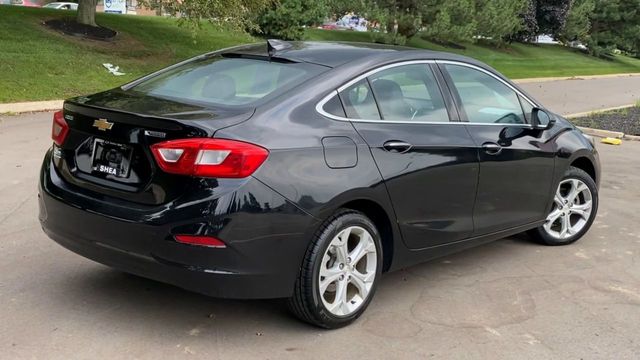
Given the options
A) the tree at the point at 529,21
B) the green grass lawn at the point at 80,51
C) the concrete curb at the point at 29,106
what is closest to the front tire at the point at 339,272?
the concrete curb at the point at 29,106

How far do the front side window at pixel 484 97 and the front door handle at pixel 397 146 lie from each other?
768 mm

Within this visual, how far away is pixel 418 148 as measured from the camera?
411 centimetres

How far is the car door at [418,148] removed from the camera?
396cm

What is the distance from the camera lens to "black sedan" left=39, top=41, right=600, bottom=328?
333 cm

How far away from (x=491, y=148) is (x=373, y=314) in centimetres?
144

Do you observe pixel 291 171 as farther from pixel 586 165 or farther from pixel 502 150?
pixel 586 165

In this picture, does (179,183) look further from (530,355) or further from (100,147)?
(530,355)

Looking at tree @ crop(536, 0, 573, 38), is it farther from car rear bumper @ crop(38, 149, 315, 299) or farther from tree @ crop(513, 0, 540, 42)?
car rear bumper @ crop(38, 149, 315, 299)

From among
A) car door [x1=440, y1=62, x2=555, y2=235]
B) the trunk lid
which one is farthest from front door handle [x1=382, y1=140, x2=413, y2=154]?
the trunk lid

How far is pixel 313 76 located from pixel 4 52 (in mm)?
14620

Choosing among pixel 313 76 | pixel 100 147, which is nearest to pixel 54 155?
pixel 100 147

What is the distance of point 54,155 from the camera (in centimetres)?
402

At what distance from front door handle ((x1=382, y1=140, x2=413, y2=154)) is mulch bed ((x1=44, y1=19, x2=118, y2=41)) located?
17322mm

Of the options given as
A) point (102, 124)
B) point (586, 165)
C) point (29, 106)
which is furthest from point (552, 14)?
point (102, 124)
